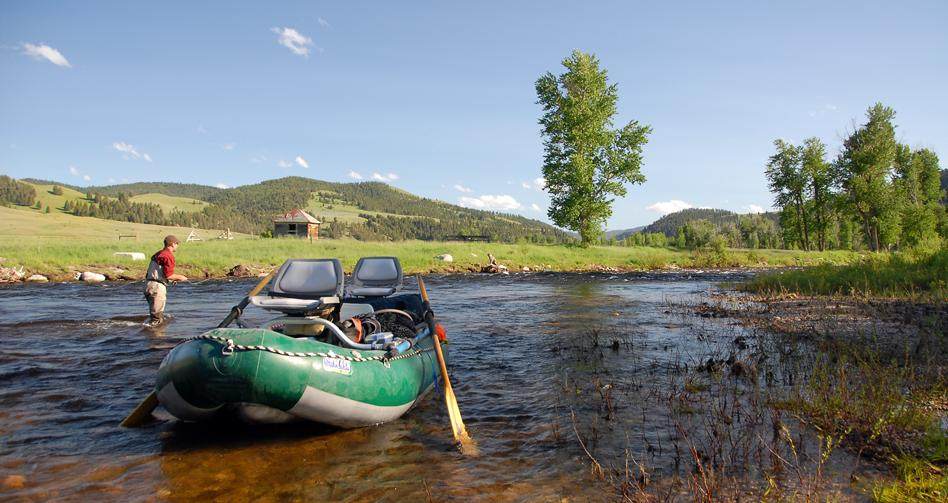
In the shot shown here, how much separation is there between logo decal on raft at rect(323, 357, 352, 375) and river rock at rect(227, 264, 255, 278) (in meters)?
23.1

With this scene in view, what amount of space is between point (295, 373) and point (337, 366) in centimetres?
44

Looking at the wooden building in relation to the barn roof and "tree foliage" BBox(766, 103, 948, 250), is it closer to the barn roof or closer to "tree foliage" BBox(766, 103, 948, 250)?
the barn roof

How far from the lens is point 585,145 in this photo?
137 feet

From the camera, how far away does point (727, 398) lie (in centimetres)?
652

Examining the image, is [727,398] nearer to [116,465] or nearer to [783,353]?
[783,353]

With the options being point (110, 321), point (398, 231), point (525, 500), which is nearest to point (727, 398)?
point (525, 500)

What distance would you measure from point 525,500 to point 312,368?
2346mm

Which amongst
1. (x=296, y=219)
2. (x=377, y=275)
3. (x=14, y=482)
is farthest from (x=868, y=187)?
(x=296, y=219)

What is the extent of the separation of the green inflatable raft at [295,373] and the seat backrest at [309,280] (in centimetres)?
73

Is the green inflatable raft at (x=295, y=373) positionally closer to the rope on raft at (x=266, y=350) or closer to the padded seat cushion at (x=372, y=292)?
the rope on raft at (x=266, y=350)

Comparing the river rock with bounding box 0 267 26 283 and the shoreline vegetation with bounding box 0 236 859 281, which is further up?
the shoreline vegetation with bounding box 0 236 859 281

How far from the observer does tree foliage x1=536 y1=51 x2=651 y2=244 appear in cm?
4119

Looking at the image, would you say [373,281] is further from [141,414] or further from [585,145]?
[585,145]

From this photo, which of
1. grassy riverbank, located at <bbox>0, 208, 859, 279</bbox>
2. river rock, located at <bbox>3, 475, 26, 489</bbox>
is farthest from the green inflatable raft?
grassy riverbank, located at <bbox>0, 208, 859, 279</bbox>
